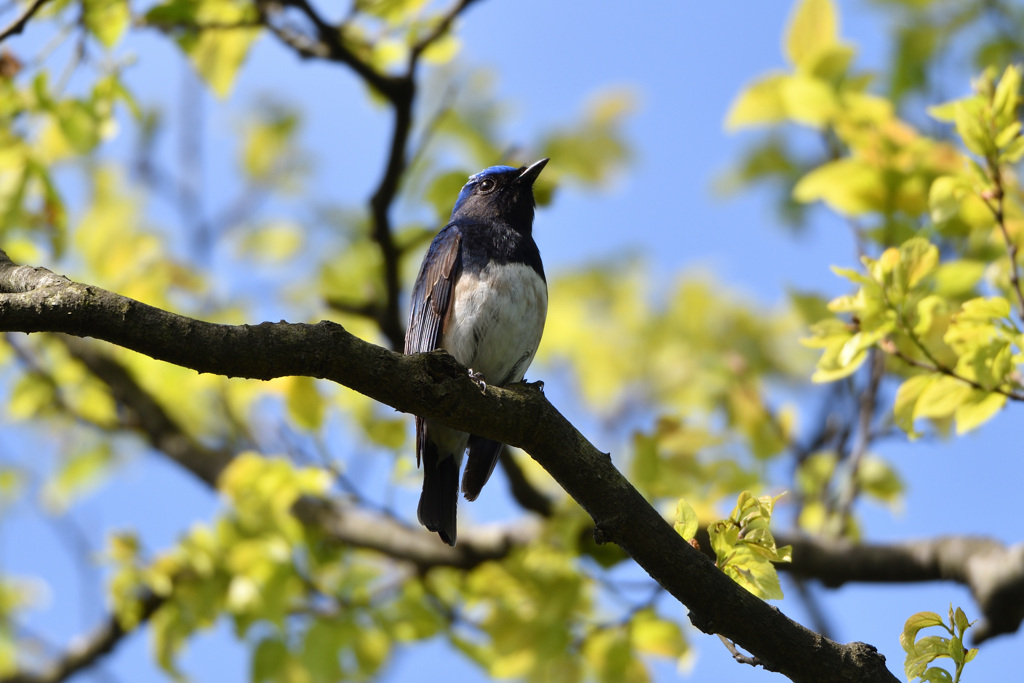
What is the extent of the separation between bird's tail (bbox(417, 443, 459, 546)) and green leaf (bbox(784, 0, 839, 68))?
2.53 m

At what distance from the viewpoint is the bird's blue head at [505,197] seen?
5.25 meters

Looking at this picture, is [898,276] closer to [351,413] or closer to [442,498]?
[442,498]

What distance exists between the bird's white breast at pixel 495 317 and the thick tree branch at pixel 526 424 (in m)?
1.55

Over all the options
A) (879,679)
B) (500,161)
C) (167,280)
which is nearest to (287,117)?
(167,280)

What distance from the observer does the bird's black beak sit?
5.25 metres

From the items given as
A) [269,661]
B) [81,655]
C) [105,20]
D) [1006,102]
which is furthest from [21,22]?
[81,655]

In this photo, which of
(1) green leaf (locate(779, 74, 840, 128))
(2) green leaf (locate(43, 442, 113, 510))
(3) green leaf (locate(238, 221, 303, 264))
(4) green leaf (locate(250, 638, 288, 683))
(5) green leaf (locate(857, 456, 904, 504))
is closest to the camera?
(1) green leaf (locate(779, 74, 840, 128))

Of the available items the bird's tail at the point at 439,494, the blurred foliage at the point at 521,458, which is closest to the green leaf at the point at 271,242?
the blurred foliage at the point at 521,458

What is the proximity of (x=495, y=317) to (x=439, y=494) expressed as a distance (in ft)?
2.84

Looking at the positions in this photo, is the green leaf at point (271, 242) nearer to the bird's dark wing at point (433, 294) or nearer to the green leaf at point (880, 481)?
the bird's dark wing at point (433, 294)

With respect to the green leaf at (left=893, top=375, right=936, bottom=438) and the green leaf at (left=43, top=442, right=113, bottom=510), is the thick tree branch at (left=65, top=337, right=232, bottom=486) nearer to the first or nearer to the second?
the green leaf at (left=43, top=442, right=113, bottom=510)

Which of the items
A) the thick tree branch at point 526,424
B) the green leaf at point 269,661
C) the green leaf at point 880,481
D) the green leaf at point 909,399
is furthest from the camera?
→ the green leaf at point 880,481

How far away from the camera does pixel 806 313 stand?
13.9ft

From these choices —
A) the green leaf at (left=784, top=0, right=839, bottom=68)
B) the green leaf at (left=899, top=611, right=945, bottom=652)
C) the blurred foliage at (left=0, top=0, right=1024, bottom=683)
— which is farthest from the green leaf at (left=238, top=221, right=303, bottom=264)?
the green leaf at (left=899, top=611, right=945, bottom=652)
